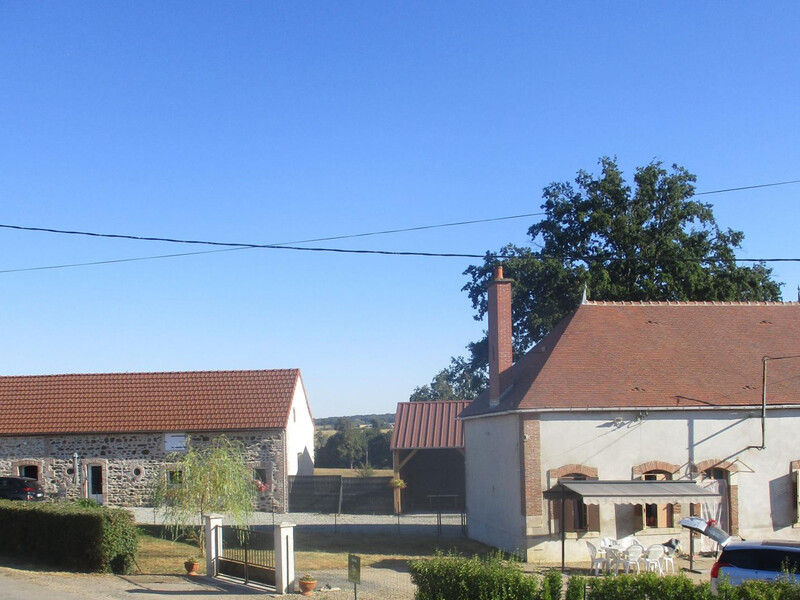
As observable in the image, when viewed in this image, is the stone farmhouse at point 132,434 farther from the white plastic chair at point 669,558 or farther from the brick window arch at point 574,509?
the white plastic chair at point 669,558

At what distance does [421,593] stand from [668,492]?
309 inches

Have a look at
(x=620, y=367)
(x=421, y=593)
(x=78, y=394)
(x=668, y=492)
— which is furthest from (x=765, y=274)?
(x=78, y=394)

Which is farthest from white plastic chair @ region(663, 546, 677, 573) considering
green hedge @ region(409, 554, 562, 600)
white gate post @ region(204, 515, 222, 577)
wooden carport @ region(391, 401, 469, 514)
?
wooden carport @ region(391, 401, 469, 514)

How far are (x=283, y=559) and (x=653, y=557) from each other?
8.25 metres

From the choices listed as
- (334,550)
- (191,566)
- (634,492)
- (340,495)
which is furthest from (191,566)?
(340,495)

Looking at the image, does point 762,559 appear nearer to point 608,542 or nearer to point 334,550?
point 608,542

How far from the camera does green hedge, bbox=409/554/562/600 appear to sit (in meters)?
A: 13.0

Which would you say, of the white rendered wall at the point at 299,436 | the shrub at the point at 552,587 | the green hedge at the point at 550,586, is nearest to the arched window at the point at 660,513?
the green hedge at the point at 550,586

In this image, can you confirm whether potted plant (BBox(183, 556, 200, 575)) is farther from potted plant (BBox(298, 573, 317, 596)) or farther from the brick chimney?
the brick chimney

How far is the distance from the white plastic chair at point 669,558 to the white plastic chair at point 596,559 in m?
1.36

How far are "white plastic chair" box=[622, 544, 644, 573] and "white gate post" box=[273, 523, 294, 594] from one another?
7231mm

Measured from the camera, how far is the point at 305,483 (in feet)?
110

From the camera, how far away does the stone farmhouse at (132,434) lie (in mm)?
33062

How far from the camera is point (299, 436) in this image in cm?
3747
